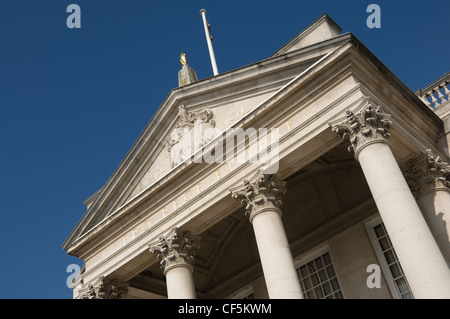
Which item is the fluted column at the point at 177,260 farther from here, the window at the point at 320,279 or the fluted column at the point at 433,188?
the fluted column at the point at 433,188

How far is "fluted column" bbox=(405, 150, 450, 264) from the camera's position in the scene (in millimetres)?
14305

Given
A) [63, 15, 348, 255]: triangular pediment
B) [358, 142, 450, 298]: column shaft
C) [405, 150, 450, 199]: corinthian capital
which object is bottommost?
[358, 142, 450, 298]: column shaft

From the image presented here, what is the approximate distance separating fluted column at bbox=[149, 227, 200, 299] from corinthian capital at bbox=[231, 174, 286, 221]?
2.50 metres

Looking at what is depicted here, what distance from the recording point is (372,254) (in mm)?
17797

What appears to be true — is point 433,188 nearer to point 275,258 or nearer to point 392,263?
point 392,263

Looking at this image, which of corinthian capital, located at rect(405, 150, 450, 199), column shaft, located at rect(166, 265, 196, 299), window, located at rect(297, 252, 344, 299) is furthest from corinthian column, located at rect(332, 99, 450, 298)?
window, located at rect(297, 252, 344, 299)

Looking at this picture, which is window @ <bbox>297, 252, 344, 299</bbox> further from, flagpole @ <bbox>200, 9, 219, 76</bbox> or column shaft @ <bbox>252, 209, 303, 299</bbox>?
flagpole @ <bbox>200, 9, 219, 76</bbox>

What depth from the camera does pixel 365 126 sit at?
13625mm

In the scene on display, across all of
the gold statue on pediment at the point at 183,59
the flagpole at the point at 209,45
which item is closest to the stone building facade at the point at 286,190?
the gold statue on pediment at the point at 183,59

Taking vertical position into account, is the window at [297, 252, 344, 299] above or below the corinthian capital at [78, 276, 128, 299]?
below

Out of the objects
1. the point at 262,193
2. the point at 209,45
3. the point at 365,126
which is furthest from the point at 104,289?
the point at 209,45

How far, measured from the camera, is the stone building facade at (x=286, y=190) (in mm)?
13586

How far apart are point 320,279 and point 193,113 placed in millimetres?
7043
